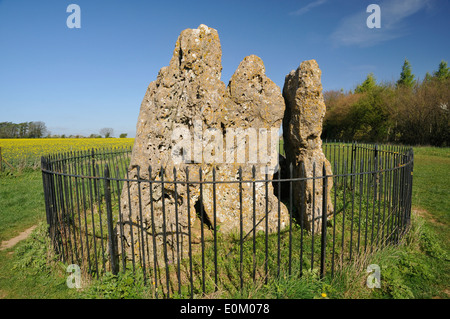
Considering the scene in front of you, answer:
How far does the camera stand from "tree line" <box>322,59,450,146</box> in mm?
24141

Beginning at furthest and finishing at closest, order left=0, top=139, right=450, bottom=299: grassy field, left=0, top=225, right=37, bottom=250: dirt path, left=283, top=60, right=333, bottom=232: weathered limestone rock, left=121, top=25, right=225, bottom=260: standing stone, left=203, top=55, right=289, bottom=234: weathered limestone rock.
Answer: left=203, top=55, right=289, bottom=234: weathered limestone rock
left=283, top=60, right=333, bottom=232: weathered limestone rock
left=0, top=225, right=37, bottom=250: dirt path
left=121, top=25, right=225, bottom=260: standing stone
left=0, top=139, right=450, bottom=299: grassy field

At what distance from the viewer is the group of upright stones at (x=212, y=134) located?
507 centimetres

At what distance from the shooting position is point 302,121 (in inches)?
238

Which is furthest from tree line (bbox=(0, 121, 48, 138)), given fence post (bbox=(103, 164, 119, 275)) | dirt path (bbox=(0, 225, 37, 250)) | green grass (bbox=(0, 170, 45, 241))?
fence post (bbox=(103, 164, 119, 275))

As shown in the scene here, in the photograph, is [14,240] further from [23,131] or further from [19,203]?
[23,131]

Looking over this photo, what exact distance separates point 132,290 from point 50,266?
6.71 ft

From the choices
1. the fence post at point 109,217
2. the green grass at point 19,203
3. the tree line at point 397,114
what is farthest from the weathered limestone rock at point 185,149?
the tree line at point 397,114

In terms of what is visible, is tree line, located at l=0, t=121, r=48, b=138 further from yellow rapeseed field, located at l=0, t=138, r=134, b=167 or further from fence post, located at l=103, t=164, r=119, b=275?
fence post, located at l=103, t=164, r=119, b=275

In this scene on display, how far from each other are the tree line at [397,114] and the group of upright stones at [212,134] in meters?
24.7

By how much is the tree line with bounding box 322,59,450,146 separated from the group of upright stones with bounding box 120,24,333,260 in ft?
81.1

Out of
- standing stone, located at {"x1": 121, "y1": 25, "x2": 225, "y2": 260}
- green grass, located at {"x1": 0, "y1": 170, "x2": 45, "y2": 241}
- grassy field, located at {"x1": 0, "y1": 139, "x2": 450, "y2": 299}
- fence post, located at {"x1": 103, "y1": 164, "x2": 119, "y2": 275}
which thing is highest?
standing stone, located at {"x1": 121, "y1": 25, "x2": 225, "y2": 260}

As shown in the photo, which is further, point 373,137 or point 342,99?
point 342,99
